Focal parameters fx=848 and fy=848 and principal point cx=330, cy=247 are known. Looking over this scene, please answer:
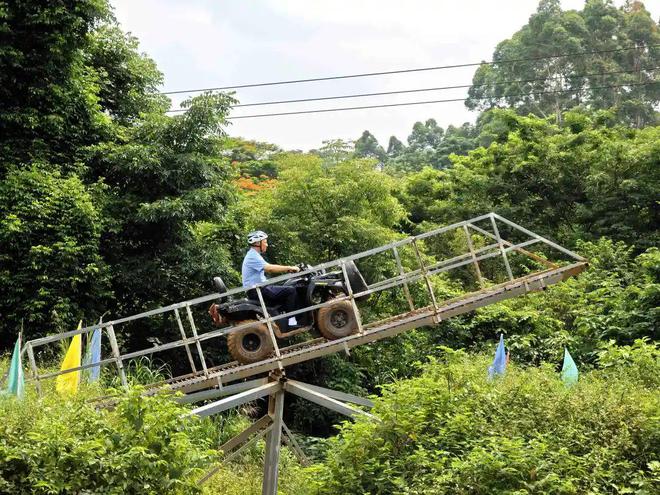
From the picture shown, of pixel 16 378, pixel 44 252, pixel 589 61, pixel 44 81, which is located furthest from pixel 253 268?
pixel 589 61

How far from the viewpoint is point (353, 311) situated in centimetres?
1033

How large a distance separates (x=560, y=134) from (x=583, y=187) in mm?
1843

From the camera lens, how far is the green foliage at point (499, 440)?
24.4ft

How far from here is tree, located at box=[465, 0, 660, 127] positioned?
136 ft

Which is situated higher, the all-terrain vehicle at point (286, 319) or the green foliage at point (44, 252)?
the green foliage at point (44, 252)

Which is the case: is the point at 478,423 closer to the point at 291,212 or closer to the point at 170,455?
the point at 170,455

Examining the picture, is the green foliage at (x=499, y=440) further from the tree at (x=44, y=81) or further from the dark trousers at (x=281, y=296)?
the tree at (x=44, y=81)

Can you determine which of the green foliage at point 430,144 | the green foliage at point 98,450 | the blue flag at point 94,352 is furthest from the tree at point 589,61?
the green foliage at point 98,450

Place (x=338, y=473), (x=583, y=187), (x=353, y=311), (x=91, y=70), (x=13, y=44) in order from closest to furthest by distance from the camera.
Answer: (x=338, y=473) → (x=353, y=311) → (x=13, y=44) → (x=91, y=70) → (x=583, y=187)

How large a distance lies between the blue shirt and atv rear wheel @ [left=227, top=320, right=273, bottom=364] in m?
0.50

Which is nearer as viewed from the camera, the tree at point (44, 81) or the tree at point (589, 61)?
the tree at point (44, 81)

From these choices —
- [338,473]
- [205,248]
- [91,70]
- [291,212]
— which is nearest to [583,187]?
[291,212]

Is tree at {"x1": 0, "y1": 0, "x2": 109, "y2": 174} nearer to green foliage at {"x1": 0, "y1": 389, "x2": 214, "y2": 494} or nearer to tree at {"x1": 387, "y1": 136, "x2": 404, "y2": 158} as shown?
green foliage at {"x1": 0, "y1": 389, "x2": 214, "y2": 494}

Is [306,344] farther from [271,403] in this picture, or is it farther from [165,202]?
[165,202]
